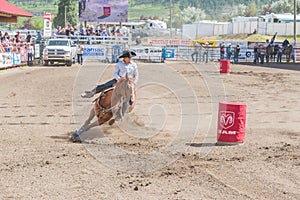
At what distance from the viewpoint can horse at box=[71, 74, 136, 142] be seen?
1095 cm

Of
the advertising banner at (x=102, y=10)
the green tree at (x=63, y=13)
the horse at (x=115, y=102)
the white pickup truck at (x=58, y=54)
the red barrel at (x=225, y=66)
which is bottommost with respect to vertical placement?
the horse at (x=115, y=102)

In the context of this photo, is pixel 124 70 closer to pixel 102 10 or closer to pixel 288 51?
pixel 288 51

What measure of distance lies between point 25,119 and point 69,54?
23013 mm

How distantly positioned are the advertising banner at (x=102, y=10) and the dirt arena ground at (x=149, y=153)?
37.7 m

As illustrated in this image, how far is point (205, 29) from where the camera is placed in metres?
99.6

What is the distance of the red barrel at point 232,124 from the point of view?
10.3 metres

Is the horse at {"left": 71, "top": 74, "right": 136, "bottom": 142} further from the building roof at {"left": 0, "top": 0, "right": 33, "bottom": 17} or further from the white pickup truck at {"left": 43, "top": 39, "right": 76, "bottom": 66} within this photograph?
the white pickup truck at {"left": 43, "top": 39, "right": 76, "bottom": 66}

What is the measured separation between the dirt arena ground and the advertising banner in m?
37.7

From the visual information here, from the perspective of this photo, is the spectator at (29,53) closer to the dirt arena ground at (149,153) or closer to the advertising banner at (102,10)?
the dirt arena ground at (149,153)

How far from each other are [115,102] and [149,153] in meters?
1.92

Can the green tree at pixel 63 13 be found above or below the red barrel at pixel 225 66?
above

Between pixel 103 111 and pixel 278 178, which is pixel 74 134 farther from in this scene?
pixel 278 178

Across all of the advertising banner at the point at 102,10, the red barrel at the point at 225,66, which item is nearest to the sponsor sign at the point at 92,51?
the red barrel at the point at 225,66

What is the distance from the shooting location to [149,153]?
9.40m
